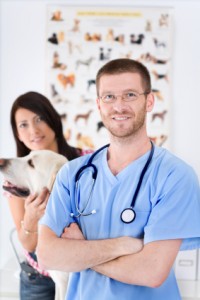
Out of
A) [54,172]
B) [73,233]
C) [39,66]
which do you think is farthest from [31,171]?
[39,66]

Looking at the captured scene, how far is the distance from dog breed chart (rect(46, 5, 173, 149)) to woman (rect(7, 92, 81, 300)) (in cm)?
62

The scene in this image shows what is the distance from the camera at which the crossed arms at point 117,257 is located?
3.61 feet

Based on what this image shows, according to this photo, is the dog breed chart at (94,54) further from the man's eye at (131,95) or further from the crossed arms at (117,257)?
the crossed arms at (117,257)

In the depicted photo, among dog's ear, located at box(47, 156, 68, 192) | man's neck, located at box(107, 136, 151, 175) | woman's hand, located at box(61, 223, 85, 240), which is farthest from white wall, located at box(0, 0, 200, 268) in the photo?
woman's hand, located at box(61, 223, 85, 240)

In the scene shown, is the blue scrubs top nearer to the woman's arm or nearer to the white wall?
the woman's arm

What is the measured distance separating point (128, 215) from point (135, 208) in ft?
0.10

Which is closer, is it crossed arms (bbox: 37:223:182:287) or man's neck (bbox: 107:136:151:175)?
crossed arms (bbox: 37:223:182:287)

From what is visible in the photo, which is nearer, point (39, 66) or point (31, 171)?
point (31, 171)

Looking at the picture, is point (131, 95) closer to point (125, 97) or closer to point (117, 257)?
point (125, 97)

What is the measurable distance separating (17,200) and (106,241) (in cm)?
68

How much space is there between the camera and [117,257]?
3.75 ft

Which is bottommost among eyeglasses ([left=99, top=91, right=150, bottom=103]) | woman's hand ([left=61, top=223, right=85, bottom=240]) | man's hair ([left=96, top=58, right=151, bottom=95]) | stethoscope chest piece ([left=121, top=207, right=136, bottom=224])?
woman's hand ([left=61, top=223, right=85, bottom=240])

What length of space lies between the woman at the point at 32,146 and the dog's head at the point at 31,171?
95mm

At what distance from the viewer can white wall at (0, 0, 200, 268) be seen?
2.39m
